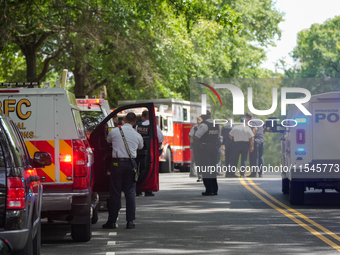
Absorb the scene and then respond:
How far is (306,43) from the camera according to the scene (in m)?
60.7

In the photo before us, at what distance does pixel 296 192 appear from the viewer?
44.4ft

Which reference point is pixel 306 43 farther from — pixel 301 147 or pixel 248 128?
pixel 301 147

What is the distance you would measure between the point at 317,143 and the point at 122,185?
4.79 m

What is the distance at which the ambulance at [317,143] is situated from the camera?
13.0 m

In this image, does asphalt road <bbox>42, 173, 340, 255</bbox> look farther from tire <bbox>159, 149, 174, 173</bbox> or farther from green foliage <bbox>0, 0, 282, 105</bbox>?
tire <bbox>159, 149, 174, 173</bbox>

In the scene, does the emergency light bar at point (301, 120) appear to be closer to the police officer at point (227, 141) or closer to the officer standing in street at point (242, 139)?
the officer standing in street at point (242, 139)

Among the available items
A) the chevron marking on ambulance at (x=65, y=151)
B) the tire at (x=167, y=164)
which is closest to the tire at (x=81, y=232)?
the chevron marking on ambulance at (x=65, y=151)

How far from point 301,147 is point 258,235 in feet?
13.4

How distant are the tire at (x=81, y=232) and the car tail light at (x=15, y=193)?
3482mm

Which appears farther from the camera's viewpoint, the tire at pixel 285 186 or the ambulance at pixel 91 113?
the tire at pixel 285 186

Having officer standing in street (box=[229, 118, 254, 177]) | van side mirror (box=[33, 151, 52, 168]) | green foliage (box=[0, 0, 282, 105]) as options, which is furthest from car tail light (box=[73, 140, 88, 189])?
green foliage (box=[0, 0, 282, 105])

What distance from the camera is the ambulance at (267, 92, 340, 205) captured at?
13.0 meters

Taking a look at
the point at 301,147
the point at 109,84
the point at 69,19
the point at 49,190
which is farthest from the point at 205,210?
the point at 109,84

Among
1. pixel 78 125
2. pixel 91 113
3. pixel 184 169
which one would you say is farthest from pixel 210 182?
pixel 184 169
